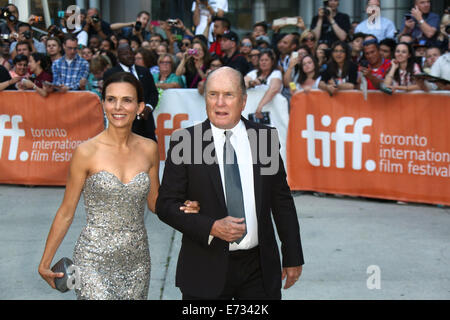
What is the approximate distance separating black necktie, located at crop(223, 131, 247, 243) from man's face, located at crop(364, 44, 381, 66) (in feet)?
20.2

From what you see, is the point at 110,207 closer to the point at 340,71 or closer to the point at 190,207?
the point at 190,207

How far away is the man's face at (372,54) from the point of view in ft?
29.7

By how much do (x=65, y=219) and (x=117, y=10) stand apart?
1919cm

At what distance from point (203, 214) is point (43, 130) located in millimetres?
7352

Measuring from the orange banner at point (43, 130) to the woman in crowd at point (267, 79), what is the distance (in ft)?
7.68

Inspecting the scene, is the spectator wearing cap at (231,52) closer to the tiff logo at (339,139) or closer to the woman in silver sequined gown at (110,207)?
the tiff logo at (339,139)

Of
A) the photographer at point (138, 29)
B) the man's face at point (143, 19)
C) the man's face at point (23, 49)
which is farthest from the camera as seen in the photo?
the man's face at point (143, 19)

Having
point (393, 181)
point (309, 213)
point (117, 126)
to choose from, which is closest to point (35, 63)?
point (309, 213)

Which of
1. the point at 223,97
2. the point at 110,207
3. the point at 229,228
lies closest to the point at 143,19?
the point at 110,207

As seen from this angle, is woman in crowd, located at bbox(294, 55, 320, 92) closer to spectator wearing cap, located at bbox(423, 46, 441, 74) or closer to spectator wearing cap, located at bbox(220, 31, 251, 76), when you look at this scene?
spectator wearing cap, located at bbox(220, 31, 251, 76)

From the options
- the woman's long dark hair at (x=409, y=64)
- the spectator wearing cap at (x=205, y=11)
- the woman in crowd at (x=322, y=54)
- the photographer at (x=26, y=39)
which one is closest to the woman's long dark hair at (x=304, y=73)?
the woman in crowd at (x=322, y=54)

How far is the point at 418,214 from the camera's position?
27.5 feet

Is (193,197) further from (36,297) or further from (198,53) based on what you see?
(198,53)

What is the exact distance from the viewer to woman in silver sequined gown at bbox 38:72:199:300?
145 inches
